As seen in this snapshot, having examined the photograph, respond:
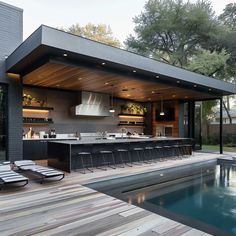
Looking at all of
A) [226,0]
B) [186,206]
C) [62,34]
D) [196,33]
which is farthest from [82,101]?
[226,0]

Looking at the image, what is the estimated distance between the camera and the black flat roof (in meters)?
4.79

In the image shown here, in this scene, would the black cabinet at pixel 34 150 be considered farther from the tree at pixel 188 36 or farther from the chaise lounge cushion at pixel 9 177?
the tree at pixel 188 36

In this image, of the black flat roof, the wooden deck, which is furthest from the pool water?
the black flat roof

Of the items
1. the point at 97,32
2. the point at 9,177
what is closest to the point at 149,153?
the point at 9,177

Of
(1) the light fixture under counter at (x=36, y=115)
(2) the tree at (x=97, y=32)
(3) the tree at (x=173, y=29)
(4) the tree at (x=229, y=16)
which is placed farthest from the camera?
(2) the tree at (x=97, y=32)

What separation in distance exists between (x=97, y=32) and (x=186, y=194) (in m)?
17.1

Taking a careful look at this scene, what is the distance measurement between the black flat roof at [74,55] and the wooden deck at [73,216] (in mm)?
3101

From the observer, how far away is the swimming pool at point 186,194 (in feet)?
11.8

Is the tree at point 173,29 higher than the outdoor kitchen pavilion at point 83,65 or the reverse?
higher

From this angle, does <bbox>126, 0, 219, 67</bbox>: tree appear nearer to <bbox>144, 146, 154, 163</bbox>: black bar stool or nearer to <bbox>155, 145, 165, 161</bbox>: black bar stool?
<bbox>155, 145, 165, 161</bbox>: black bar stool

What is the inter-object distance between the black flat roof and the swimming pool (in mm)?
3146

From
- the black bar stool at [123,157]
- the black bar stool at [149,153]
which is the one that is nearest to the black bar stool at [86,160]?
the black bar stool at [123,157]

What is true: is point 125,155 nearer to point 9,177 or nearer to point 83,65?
point 83,65

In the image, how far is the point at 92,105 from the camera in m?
9.95
